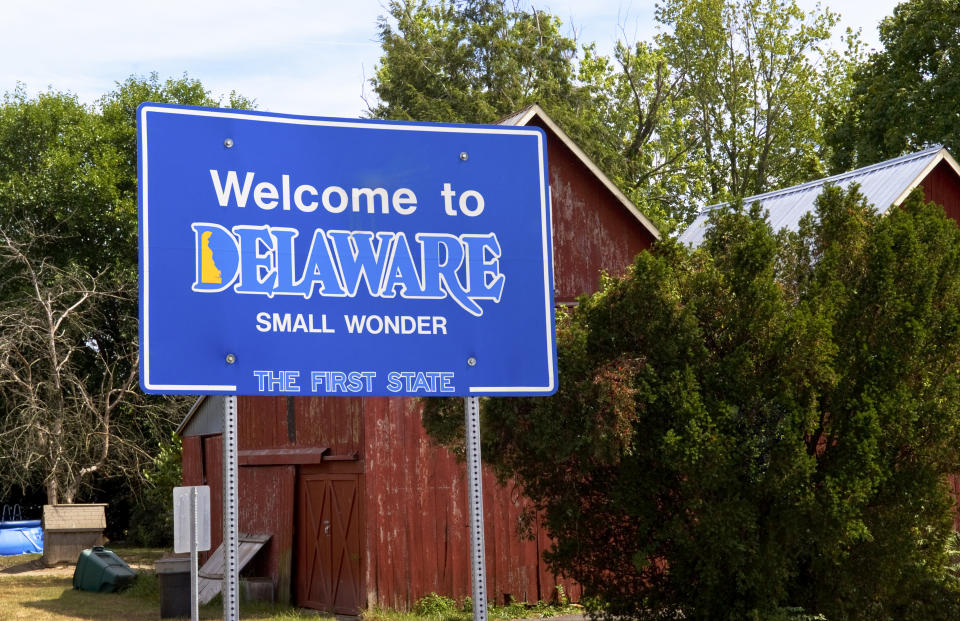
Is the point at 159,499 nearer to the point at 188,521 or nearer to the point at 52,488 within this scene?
the point at 52,488

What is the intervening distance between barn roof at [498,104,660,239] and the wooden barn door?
6608mm

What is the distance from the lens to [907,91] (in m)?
33.5

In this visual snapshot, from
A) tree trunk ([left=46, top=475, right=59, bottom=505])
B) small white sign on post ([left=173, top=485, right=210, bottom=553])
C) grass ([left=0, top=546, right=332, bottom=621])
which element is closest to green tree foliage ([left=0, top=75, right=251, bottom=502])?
tree trunk ([left=46, top=475, right=59, bottom=505])

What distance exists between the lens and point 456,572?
16844 mm

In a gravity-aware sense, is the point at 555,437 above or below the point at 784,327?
below

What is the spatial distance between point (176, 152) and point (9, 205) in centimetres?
3431

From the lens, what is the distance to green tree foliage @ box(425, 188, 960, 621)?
9367 mm

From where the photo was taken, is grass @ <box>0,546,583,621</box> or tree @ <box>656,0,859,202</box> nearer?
grass @ <box>0,546,583,621</box>

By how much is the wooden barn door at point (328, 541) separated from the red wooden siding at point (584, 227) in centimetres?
520

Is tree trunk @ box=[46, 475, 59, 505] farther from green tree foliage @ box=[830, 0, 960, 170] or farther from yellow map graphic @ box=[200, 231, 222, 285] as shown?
yellow map graphic @ box=[200, 231, 222, 285]

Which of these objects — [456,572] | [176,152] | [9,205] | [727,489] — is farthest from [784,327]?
[9,205]

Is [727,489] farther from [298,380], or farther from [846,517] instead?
[298,380]

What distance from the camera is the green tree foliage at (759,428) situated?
30.7 ft

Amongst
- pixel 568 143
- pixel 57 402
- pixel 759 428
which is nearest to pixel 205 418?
pixel 57 402
